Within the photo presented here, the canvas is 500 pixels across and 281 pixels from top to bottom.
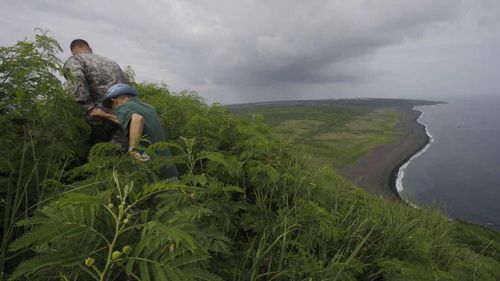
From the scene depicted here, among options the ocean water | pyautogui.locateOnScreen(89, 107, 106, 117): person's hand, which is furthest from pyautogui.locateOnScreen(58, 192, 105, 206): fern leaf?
the ocean water

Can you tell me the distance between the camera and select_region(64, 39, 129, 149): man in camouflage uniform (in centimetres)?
426

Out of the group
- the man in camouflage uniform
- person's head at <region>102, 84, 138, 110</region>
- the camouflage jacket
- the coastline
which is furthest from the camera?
the coastline

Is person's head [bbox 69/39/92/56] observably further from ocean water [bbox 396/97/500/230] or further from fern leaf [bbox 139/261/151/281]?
ocean water [bbox 396/97/500/230]

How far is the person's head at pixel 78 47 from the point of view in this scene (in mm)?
4961

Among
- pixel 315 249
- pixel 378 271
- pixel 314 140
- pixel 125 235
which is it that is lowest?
pixel 314 140

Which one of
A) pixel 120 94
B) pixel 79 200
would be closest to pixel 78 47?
pixel 120 94

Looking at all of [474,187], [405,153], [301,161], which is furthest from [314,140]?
[301,161]

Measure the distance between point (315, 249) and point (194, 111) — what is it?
3830mm

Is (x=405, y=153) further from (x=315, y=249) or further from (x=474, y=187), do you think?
(x=315, y=249)

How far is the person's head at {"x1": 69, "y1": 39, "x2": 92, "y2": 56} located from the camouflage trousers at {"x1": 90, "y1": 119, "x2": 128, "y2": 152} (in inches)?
64.9

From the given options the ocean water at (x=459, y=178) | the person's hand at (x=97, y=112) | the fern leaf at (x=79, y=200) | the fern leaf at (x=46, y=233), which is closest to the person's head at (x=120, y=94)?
the person's hand at (x=97, y=112)

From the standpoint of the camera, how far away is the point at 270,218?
4062 mm

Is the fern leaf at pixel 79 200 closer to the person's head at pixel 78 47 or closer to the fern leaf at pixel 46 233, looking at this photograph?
the fern leaf at pixel 46 233

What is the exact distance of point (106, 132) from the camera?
4336mm
